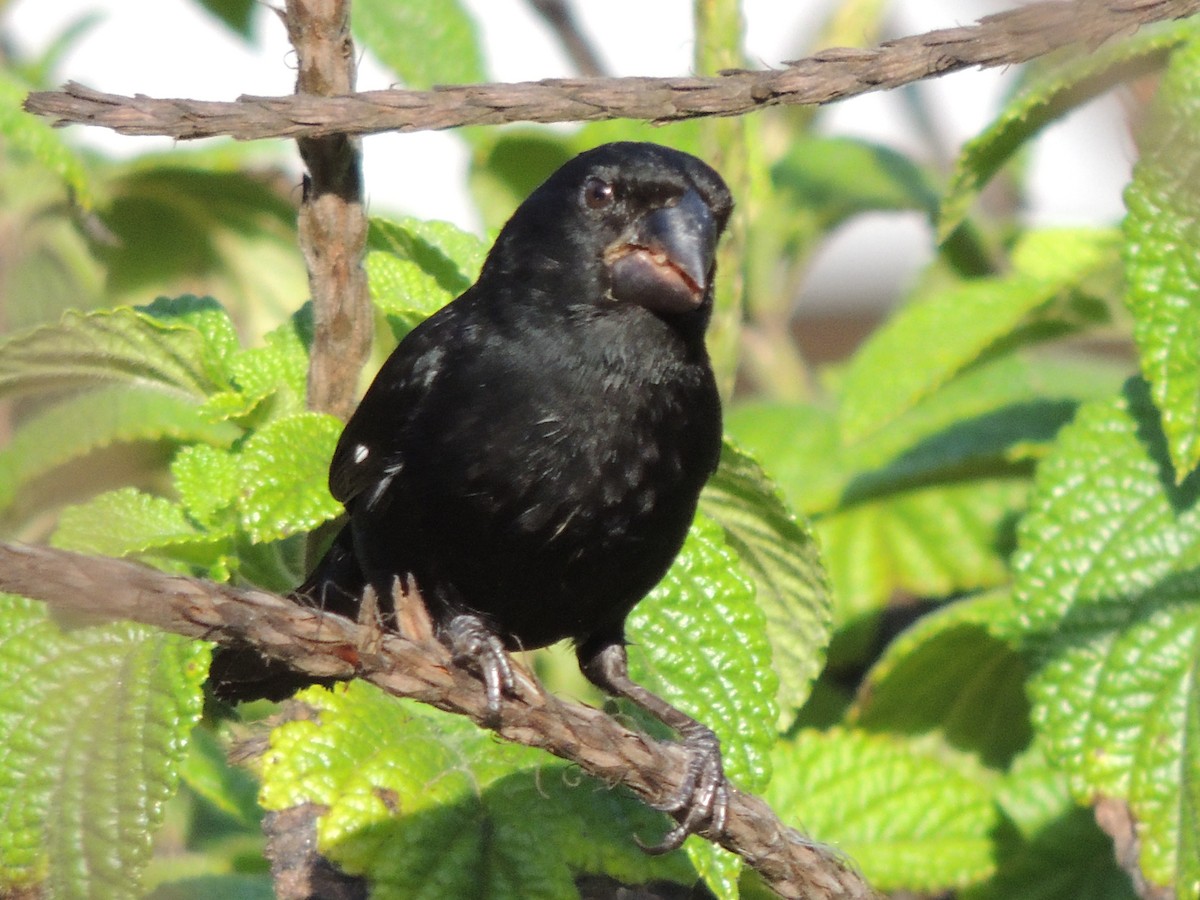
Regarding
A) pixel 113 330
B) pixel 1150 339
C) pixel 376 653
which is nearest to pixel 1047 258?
pixel 1150 339

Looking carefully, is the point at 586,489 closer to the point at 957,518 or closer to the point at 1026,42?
the point at 1026,42

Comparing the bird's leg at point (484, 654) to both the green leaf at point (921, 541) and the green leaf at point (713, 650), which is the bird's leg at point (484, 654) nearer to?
the green leaf at point (713, 650)

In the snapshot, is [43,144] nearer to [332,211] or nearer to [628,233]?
[332,211]

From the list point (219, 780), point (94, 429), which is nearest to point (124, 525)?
point (94, 429)

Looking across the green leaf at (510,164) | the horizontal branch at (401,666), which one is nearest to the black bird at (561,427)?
the horizontal branch at (401,666)

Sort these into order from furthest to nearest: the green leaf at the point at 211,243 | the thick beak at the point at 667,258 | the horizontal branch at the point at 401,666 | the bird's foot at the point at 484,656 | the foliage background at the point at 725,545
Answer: the green leaf at the point at 211,243
the thick beak at the point at 667,258
the foliage background at the point at 725,545
the bird's foot at the point at 484,656
the horizontal branch at the point at 401,666

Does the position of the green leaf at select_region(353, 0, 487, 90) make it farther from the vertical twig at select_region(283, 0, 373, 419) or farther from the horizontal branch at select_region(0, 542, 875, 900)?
the horizontal branch at select_region(0, 542, 875, 900)

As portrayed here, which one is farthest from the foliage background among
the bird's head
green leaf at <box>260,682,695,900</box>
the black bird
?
the bird's head
